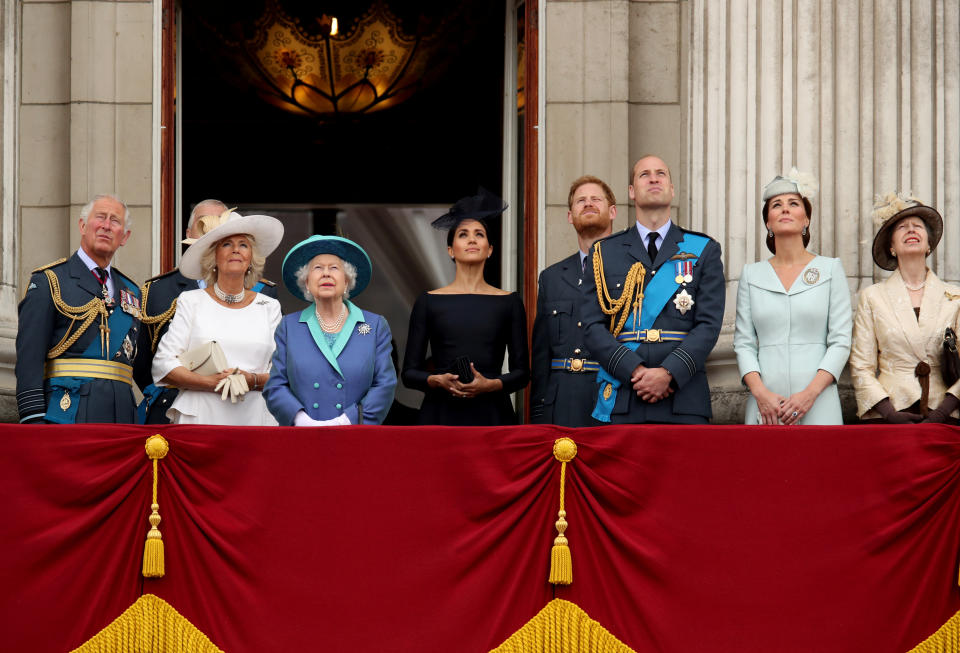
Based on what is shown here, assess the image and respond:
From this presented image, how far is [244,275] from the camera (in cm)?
724

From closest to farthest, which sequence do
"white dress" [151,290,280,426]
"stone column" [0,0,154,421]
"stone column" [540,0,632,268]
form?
"white dress" [151,290,280,426] → "stone column" [0,0,154,421] → "stone column" [540,0,632,268]

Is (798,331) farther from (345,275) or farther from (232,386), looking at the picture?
(232,386)

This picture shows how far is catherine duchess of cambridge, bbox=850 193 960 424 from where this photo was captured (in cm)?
683

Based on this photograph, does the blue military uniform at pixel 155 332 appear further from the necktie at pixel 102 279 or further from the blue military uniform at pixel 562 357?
the blue military uniform at pixel 562 357

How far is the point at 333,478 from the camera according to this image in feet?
19.8

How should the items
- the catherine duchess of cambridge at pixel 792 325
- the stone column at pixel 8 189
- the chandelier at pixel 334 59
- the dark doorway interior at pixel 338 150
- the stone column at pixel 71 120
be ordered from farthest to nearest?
the dark doorway interior at pixel 338 150 → the chandelier at pixel 334 59 → the stone column at pixel 71 120 → the stone column at pixel 8 189 → the catherine duchess of cambridge at pixel 792 325

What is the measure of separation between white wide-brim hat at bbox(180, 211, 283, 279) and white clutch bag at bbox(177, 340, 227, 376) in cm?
54

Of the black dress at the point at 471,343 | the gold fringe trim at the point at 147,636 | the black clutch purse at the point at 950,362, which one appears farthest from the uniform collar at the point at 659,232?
the gold fringe trim at the point at 147,636

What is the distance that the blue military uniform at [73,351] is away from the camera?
6816mm

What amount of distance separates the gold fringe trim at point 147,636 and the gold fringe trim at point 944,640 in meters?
2.79

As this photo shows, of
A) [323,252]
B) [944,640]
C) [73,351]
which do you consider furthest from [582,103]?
[944,640]

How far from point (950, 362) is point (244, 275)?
333 centimetres

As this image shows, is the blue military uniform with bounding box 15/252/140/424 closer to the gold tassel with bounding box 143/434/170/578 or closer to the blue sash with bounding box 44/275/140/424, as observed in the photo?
the blue sash with bounding box 44/275/140/424

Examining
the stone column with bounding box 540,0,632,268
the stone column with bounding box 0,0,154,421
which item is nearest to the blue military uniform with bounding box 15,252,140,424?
the stone column with bounding box 0,0,154,421
